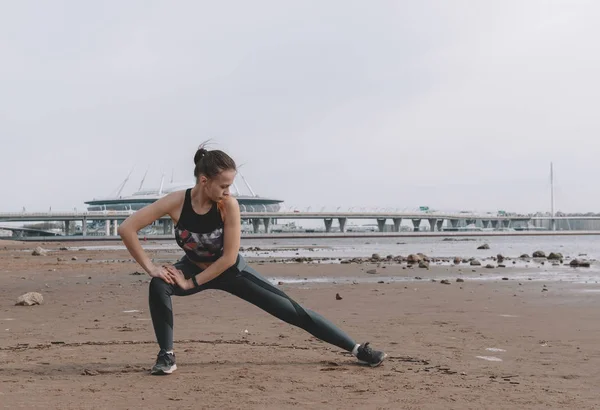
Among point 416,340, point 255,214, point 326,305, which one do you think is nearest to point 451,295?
point 326,305

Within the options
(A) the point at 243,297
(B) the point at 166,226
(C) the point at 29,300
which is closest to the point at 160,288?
(A) the point at 243,297

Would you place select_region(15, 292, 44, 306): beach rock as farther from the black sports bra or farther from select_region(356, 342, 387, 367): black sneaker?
select_region(356, 342, 387, 367): black sneaker

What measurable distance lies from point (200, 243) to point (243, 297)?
58cm

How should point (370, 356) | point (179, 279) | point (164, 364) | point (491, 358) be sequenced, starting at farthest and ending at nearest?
1. point (491, 358)
2. point (370, 356)
3. point (179, 279)
4. point (164, 364)

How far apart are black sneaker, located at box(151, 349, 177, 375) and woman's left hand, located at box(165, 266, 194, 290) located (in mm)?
476

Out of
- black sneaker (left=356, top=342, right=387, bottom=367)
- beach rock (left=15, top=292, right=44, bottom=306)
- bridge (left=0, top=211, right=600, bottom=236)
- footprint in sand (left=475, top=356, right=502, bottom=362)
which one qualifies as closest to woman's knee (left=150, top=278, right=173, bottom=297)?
black sneaker (left=356, top=342, right=387, bottom=367)

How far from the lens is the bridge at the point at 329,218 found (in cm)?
10725

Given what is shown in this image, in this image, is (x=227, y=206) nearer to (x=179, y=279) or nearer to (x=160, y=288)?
(x=179, y=279)

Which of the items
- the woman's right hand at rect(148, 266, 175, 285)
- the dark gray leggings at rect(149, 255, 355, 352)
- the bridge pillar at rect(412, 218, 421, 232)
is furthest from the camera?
the bridge pillar at rect(412, 218, 421, 232)

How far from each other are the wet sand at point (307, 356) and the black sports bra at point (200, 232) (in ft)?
2.76

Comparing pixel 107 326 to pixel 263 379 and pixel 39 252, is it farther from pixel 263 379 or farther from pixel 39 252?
pixel 39 252

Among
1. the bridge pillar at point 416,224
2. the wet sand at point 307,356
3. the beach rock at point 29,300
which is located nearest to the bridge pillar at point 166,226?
the bridge pillar at point 416,224

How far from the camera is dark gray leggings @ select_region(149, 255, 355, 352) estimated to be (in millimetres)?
4914

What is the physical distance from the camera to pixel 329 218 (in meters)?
130
